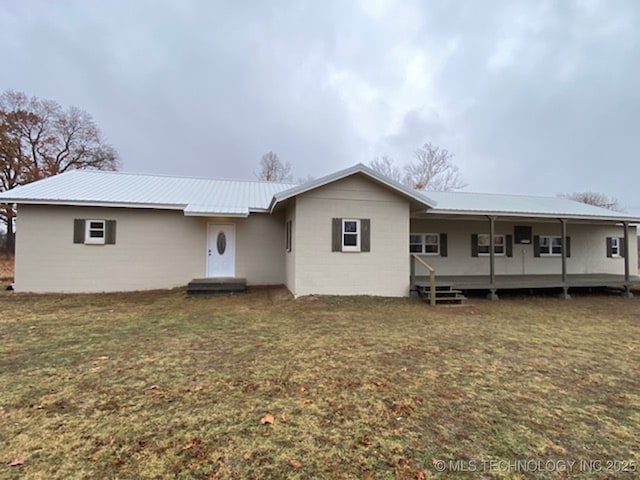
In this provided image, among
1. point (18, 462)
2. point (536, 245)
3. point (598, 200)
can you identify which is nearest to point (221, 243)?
point (18, 462)

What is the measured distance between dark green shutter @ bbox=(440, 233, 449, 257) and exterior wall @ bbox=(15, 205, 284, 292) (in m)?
6.61

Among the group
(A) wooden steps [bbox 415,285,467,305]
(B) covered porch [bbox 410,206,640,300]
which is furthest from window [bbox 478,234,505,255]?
(A) wooden steps [bbox 415,285,467,305]

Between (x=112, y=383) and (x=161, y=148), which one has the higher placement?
(x=161, y=148)

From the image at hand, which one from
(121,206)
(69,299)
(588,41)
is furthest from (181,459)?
(588,41)

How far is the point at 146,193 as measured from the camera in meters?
11.8

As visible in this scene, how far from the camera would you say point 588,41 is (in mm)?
16484

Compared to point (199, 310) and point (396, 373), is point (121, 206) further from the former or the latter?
point (396, 373)

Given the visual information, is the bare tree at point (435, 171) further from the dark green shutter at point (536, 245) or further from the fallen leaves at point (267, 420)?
the fallen leaves at point (267, 420)

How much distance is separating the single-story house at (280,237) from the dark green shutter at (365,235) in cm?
3

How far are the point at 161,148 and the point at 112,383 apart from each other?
28.3 meters

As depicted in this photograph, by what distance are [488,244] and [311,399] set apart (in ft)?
40.4

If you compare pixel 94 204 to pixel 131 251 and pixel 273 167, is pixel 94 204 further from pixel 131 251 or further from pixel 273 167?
pixel 273 167

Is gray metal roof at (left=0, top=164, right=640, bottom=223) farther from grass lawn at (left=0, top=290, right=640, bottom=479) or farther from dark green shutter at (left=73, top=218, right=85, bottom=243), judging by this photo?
grass lawn at (left=0, top=290, right=640, bottom=479)

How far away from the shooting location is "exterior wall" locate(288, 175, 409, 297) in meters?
9.52
